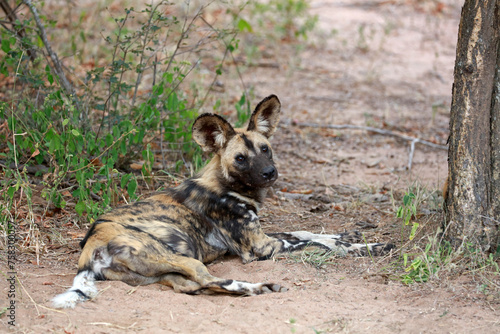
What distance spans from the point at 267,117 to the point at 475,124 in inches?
58.1

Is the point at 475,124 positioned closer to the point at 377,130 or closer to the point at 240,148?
the point at 240,148

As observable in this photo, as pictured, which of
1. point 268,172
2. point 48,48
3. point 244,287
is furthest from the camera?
point 48,48

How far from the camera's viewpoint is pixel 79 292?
2.85m

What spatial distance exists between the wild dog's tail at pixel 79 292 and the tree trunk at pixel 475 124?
200 cm

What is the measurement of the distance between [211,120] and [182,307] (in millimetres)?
1396

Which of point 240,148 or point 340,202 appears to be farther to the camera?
point 340,202

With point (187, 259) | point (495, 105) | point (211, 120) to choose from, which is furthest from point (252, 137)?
point (495, 105)

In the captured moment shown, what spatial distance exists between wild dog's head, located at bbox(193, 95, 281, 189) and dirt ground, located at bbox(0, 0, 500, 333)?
1.86 feet

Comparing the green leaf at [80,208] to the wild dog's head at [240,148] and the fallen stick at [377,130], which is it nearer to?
the wild dog's head at [240,148]

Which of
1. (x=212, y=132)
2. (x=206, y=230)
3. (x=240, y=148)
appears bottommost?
(x=206, y=230)

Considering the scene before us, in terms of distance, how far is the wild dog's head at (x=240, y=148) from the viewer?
3719 mm

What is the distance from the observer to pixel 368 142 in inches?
253

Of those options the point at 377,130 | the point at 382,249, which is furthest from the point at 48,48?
the point at 377,130

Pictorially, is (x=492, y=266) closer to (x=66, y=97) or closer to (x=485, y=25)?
(x=485, y=25)
